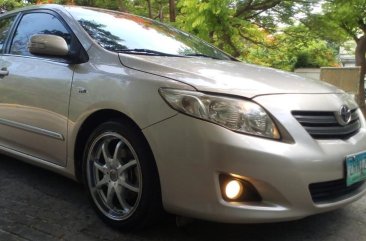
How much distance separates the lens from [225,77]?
109 inches

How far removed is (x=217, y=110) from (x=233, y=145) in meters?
0.22

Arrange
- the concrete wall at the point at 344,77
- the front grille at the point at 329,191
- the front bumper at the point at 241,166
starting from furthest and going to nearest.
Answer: the concrete wall at the point at 344,77, the front grille at the point at 329,191, the front bumper at the point at 241,166

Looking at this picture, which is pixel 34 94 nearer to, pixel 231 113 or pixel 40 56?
pixel 40 56

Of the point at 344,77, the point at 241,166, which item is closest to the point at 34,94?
the point at 241,166

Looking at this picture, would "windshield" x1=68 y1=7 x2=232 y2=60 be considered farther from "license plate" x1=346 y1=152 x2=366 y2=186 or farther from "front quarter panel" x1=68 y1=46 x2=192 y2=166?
"license plate" x1=346 y1=152 x2=366 y2=186

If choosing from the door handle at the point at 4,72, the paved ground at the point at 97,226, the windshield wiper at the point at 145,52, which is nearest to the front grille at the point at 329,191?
the paved ground at the point at 97,226

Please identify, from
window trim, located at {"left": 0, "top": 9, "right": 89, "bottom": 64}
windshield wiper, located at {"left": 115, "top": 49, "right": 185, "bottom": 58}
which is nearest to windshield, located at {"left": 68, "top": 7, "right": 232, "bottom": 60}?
windshield wiper, located at {"left": 115, "top": 49, "right": 185, "bottom": 58}

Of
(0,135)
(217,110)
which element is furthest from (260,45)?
(217,110)

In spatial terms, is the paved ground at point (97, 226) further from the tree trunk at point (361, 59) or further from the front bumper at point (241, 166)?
the tree trunk at point (361, 59)

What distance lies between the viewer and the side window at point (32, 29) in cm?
361

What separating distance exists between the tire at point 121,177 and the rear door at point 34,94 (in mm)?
338

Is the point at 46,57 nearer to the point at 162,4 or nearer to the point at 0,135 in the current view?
the point at 0,135

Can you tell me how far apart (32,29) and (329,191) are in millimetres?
2769

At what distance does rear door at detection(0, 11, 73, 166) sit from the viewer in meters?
3.26
